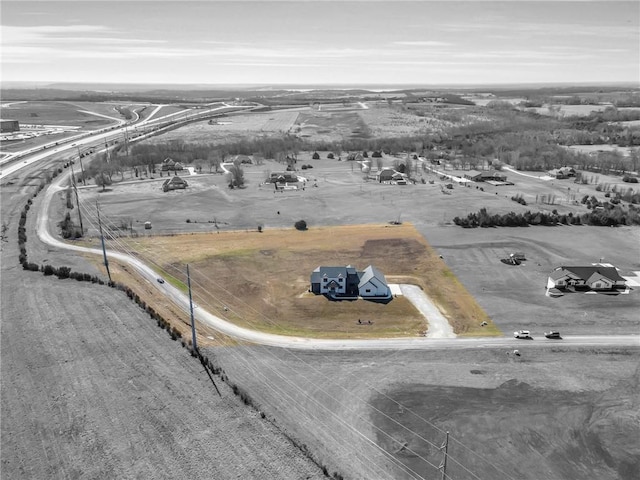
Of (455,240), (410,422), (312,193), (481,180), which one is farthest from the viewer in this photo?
(481,180)

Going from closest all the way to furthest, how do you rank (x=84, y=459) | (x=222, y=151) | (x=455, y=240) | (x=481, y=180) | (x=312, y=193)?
(x=84, y=459) → (x=455, y=240) → (x=312, y=193) → (x=481, y=180) → (x=222, y=151)

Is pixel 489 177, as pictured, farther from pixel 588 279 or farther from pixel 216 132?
pixel 216 132

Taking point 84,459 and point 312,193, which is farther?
point 312,193

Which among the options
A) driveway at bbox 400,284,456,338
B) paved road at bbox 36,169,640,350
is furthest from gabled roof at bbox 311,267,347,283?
paved road at bbox 36,169,640,350

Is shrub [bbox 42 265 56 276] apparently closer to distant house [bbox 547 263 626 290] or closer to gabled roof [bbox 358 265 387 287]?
gabled roof [bbox 358 265 387 287]

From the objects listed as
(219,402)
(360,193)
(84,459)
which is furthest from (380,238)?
(84,459)

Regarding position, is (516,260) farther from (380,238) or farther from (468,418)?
(468,418)

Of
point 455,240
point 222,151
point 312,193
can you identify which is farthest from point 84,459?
point 222,151
